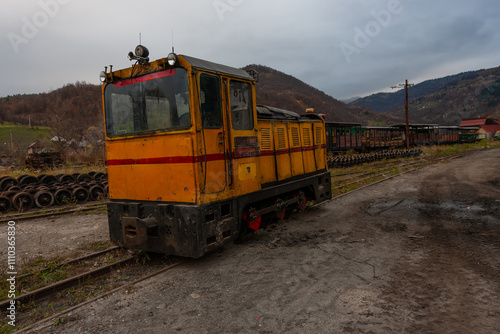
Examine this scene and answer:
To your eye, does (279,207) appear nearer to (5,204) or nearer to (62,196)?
(62,196)

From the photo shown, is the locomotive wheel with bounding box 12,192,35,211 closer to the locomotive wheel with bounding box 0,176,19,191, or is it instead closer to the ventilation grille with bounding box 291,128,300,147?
the locomotive wheel with bounding box 0,176,19,191

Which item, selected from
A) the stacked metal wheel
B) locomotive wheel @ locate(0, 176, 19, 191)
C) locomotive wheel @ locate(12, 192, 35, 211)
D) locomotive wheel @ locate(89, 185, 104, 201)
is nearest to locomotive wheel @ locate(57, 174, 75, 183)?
the stacked metal wheel

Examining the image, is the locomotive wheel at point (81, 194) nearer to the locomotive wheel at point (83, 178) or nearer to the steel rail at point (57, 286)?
the locomotive wheel at point (83, 178)

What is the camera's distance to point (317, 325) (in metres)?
3.13

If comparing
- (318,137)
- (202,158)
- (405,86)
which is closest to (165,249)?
(202,158)

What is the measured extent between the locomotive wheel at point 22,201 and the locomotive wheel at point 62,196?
0.69m

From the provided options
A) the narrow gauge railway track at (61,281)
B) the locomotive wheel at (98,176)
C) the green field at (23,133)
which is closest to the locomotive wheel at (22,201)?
the locomotive wheel at (98,176)

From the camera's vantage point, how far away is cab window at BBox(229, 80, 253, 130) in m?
5.11

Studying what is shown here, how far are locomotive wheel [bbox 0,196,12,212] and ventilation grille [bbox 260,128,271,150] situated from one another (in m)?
9.18

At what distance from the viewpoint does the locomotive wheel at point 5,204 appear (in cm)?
985

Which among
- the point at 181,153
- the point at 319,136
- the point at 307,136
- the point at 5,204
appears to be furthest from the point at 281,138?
the point at 5,204

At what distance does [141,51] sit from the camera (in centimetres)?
475

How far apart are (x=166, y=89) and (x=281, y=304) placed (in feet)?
11.1

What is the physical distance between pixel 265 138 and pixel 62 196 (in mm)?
8643
